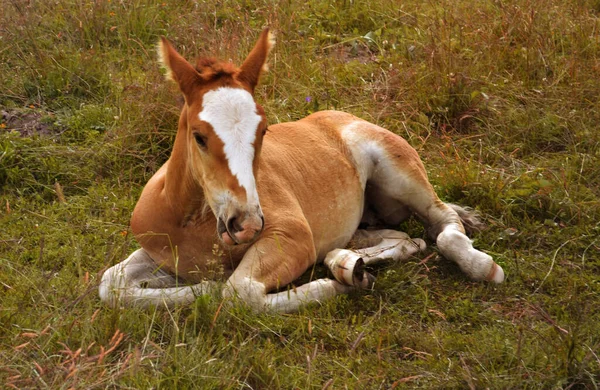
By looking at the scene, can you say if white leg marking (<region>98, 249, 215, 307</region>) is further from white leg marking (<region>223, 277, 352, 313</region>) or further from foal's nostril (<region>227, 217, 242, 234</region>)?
foal's nostril (<region>227, 217, 242, 234</region>)

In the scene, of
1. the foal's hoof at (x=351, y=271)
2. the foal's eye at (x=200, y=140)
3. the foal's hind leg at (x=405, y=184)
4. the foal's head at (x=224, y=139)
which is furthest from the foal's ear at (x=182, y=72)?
the foal's hind leg at (x=405, y=184)

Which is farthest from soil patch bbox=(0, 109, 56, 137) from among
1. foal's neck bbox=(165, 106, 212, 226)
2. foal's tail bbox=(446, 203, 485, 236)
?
foal's tail bbox=(446, 203, 485, 236)

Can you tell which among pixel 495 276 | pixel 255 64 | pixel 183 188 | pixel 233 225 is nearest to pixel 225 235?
pixel 233 225

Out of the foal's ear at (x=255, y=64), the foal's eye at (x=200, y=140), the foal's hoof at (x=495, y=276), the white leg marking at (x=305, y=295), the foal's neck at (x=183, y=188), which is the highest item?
the foal's ear at (x=255, y=64)

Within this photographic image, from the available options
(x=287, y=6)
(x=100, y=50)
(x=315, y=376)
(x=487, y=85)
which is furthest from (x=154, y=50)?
(x=315, y=376)

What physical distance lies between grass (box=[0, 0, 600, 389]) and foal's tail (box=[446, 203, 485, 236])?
0.13 metres

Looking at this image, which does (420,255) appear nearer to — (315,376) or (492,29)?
(315,376)

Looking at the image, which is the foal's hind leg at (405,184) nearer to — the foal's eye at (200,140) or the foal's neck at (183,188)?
the foal's neck at (183,188)

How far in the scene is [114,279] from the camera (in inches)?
183

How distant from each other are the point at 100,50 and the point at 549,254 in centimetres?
491

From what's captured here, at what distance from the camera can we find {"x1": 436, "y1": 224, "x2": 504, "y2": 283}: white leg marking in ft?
17.7

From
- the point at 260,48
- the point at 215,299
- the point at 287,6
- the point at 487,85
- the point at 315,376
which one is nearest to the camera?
the point at 315,376

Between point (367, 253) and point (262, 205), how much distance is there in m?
0.88

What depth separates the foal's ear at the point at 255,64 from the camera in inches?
193
